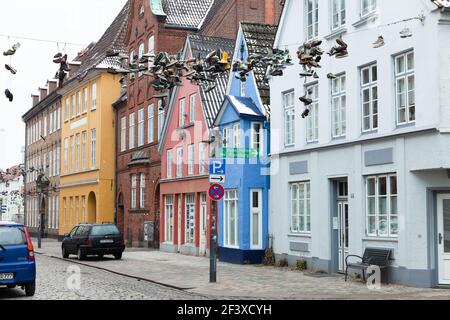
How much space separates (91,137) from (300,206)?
1063 inches

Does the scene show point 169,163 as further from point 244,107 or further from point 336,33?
point 336,33

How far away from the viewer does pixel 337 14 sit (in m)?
21.4

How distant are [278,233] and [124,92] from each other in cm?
2264

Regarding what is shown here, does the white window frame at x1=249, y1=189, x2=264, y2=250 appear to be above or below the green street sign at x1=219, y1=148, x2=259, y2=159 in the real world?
below

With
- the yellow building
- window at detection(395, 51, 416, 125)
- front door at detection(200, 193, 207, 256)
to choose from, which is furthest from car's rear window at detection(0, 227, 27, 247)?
the yellow building

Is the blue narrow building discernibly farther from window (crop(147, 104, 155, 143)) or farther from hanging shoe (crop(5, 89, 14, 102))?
hanging shoe (crop(5, 89, 14, 102))

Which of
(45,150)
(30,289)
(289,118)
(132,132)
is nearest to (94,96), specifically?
(132,132)

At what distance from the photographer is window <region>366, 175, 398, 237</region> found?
59.7 ft

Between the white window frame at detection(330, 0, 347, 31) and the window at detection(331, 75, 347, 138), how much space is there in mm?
1672

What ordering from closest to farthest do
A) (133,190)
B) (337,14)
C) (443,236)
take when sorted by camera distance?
1. (443,236)
2. (337,14)
3. (133,190)

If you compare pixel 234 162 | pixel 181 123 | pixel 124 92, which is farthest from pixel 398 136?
pixel 124 92

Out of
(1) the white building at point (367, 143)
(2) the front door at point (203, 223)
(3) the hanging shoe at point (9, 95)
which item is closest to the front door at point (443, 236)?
(1) the white building at point (367, 143)

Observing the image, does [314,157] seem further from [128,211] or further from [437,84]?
[128,211]

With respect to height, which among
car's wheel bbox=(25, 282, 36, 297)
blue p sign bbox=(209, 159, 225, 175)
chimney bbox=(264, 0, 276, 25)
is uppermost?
chimney bbox=(264, 0, 276, 25)
